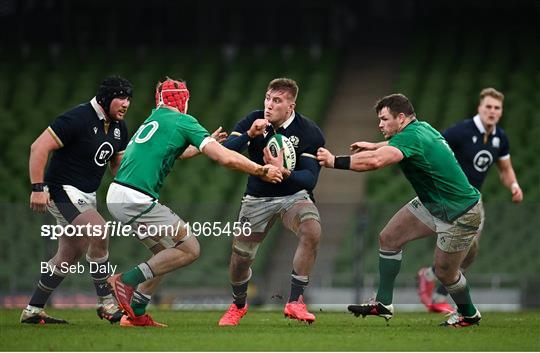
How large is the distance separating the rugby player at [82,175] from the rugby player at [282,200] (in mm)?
1179

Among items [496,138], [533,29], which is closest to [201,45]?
[533,29]

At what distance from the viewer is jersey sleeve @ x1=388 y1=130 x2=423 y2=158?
1073cm

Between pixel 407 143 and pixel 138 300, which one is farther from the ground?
pixel 407 143

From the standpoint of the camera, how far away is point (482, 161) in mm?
13500

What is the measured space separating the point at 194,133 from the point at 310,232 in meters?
1.65

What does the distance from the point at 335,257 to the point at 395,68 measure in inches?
457

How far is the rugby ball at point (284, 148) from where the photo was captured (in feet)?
37.2

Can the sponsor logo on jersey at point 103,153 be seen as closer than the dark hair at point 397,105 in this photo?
No

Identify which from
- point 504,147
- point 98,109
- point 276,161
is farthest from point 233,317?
point 504,147

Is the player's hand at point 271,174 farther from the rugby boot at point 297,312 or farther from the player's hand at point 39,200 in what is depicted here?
the player's hand at point 39,200

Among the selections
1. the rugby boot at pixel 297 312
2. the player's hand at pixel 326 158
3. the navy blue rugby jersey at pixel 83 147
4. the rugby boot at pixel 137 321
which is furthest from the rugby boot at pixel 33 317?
the player's hand at pixel 326 158

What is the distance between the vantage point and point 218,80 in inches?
1080

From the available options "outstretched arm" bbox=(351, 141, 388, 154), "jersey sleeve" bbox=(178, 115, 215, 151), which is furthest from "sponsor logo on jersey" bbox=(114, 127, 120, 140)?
"outstretched arm" bbox=(351, 141, 388, 154)

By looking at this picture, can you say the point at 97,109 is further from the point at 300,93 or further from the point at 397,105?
the point at 300,93
